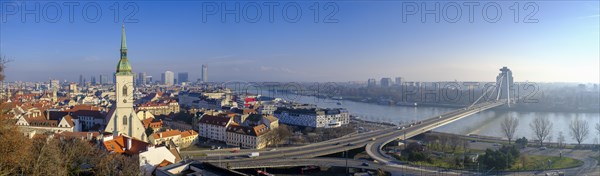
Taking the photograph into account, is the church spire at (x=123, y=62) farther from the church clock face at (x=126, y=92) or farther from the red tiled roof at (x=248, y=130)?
the red tiled roof at (x=248, y=130)

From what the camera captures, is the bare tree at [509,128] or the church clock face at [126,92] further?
the bare tree at [509,128]

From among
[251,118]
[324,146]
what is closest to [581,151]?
[324,146]


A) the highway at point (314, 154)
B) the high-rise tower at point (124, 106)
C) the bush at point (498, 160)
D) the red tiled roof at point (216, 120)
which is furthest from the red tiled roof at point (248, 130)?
the bush at point (498, 160)

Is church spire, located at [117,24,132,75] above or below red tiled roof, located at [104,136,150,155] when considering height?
above

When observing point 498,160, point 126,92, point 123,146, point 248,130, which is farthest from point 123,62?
point 498,160

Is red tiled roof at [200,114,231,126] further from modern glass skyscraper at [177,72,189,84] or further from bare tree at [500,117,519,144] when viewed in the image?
modern glass skyscraper at [177,72,189,84]

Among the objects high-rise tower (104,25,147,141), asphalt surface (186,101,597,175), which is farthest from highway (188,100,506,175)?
high-rise tower (104,25,147,141)

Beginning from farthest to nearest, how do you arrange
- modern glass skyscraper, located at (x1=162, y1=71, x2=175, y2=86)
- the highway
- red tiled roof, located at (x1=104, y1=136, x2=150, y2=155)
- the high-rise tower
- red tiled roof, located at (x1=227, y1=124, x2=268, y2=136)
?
modern glass skyscraper, located at (x1=162, y1=71, x2=175, y2=86), red tiled roof, located at (x1=227, y1=124, x2=268, y2=136), the high-rise tower, the highway, red tiled roof, located at (x1=104, y1=136, x2=150, y2=155)

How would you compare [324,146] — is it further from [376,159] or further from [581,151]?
[581,151]
